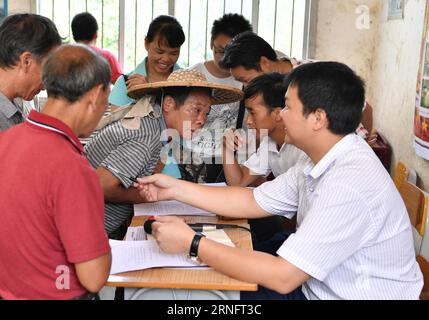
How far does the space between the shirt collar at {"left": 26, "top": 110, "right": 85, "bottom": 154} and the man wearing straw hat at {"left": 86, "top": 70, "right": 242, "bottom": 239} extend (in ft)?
2.53

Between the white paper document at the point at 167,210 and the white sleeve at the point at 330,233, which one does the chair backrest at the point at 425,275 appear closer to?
the white sleeve at the point at 330,233

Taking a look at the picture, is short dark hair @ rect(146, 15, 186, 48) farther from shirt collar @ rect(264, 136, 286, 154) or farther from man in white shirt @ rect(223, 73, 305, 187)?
shirt collar @ rect(264, 136, 286, 154)

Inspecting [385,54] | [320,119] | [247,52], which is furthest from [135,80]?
[385,54]

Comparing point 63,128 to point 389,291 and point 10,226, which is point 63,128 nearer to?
point 10,226

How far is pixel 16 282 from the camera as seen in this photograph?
131 centimetres

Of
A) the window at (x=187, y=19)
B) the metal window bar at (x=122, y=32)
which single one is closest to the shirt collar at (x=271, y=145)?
the window at (x=187, y=19)

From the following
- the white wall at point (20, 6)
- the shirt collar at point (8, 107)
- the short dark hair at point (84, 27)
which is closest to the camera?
the shirt collar at point (8, 107)

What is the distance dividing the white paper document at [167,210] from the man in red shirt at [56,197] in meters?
0.79

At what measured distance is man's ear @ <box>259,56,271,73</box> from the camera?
3.01 meters

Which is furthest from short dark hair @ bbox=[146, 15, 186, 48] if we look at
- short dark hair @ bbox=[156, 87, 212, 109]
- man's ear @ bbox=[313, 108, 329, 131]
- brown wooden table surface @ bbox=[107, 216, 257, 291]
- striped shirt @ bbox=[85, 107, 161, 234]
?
brown wooden table surface @ bbox=[107, 216, 257, 291]

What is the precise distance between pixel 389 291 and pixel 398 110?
Answer: 261cm

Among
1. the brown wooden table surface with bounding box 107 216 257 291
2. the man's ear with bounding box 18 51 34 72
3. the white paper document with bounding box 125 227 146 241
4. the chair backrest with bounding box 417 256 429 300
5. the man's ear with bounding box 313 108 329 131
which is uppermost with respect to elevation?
the man's ear with bounding box 18 51 34 72

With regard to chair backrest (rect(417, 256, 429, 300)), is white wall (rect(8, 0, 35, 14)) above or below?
above

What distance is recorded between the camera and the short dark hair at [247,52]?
2.97 metres
